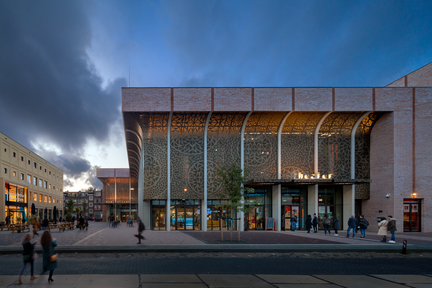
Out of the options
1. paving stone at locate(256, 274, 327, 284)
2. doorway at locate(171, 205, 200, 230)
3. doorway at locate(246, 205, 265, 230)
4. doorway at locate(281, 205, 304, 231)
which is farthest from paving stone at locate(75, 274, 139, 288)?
doorway at locate(281, 205, 304, 231)

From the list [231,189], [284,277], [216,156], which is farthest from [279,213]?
[284,277]

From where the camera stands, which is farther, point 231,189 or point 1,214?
point 1,214

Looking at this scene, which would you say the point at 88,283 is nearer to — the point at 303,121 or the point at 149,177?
the point at 149,177

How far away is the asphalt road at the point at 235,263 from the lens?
34.2ft

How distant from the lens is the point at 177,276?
9.43m

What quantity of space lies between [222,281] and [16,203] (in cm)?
4997

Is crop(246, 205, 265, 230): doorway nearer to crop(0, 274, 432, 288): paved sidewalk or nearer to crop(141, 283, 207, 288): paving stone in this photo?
crop(0, 274, 432, 288): paved sidewalk

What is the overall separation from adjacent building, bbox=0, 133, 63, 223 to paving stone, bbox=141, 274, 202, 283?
110ft

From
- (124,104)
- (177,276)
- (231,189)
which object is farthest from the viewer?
(124,104)

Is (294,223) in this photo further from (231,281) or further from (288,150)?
(231,281)

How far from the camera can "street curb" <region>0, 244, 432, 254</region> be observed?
591 inches

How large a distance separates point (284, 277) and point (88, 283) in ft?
18.2

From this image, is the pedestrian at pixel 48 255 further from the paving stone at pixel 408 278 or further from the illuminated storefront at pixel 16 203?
the illuminated storefront at pixel 16 203

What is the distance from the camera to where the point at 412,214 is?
26.9 metres
